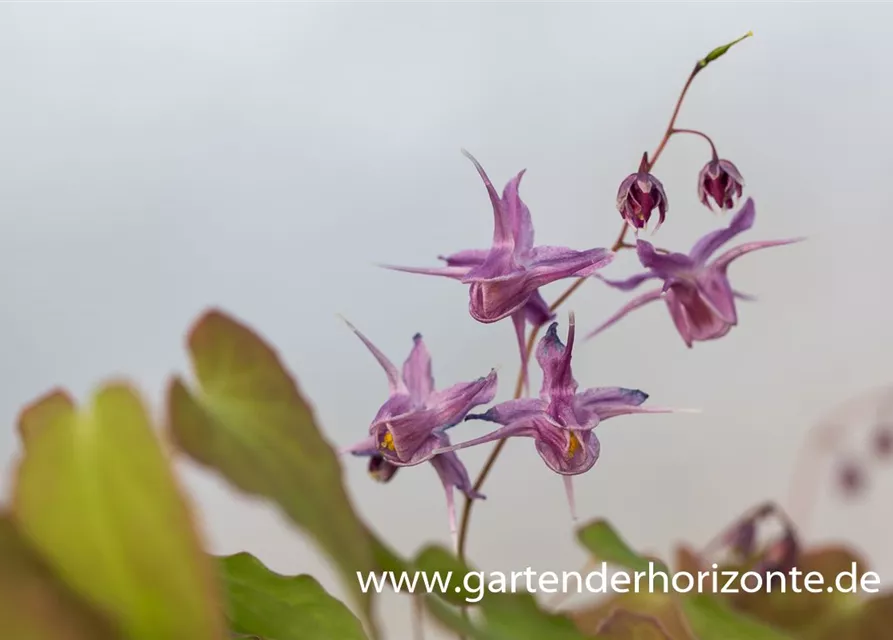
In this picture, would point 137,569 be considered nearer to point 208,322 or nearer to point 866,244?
point 208,322

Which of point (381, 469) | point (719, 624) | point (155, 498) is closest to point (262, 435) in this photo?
point (155, 498)

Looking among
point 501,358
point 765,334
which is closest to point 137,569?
point 501,358

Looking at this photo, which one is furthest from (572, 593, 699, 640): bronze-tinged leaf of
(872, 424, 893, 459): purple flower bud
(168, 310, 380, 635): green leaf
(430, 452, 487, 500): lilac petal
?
(872, 424, 893, 459): purple flower bud

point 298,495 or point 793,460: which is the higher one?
point 298,495

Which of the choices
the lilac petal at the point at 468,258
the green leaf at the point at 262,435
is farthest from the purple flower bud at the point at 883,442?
the green leaf at the point at 262,435

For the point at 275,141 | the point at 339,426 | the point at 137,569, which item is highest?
the point at 275,141

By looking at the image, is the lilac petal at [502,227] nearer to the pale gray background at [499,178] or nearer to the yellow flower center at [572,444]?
the yellow flower center at [572,444]
